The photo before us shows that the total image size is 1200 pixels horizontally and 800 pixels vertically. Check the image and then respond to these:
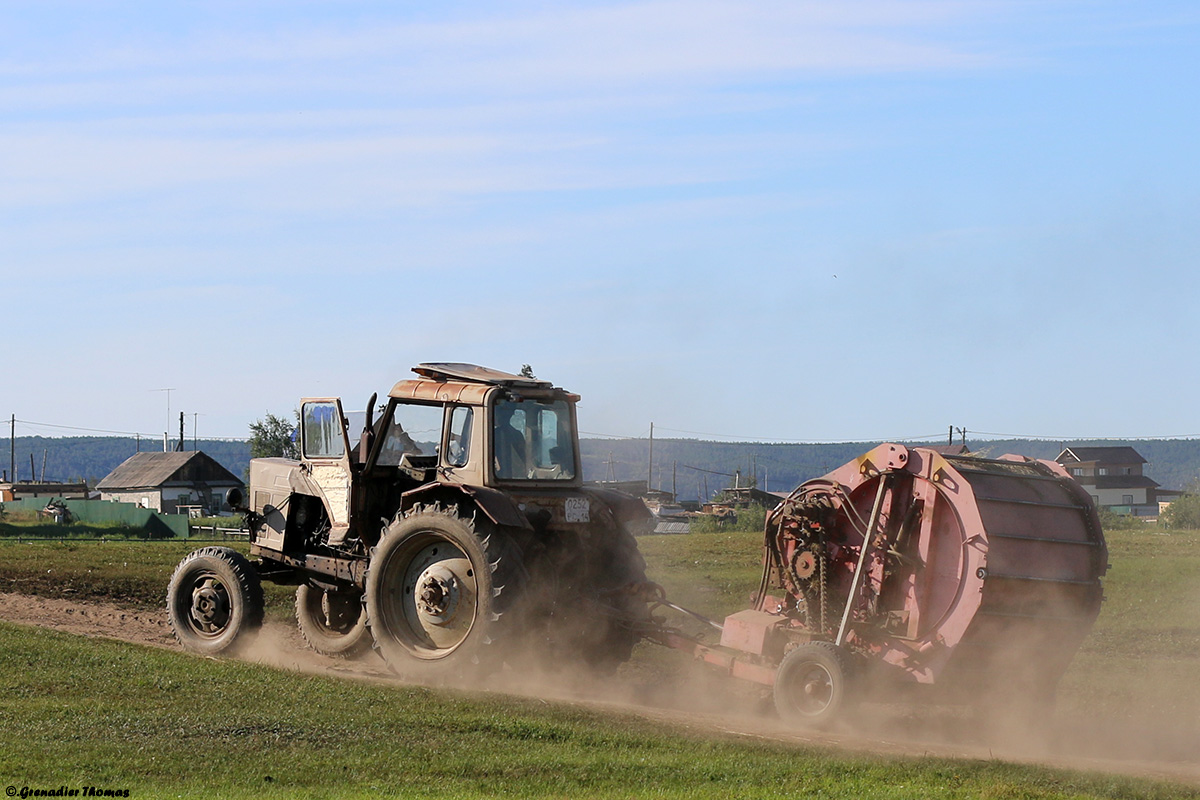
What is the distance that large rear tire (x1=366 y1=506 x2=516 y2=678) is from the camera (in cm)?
1410

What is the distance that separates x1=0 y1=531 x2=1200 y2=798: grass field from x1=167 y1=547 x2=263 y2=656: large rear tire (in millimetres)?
1031

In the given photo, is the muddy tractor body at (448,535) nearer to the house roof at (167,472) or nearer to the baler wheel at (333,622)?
the baler wheel at (333,622)

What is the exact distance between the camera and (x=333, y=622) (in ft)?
59.0

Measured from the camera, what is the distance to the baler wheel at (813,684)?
12531 millimetres

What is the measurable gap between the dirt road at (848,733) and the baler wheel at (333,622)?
25 centimetres

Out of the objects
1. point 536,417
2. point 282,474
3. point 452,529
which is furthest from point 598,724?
point 282,474

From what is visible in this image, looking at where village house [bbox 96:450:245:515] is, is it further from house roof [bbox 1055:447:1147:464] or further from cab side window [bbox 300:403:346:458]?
cab side window [bbox 300:403:346:458]

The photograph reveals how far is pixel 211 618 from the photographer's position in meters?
17.3

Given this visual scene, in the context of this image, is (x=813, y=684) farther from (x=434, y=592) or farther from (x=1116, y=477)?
(x=1116, y=477)

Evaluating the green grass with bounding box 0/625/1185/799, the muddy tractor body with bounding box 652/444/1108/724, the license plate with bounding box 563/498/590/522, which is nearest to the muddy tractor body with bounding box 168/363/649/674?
the license plate with bounding box 563/498/590/522

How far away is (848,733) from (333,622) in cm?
805

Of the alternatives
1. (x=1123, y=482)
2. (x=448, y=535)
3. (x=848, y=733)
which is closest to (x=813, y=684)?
(x=848, y=733)

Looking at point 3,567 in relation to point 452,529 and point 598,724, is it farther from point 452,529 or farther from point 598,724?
point 598,724

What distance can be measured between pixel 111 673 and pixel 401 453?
4.12m
